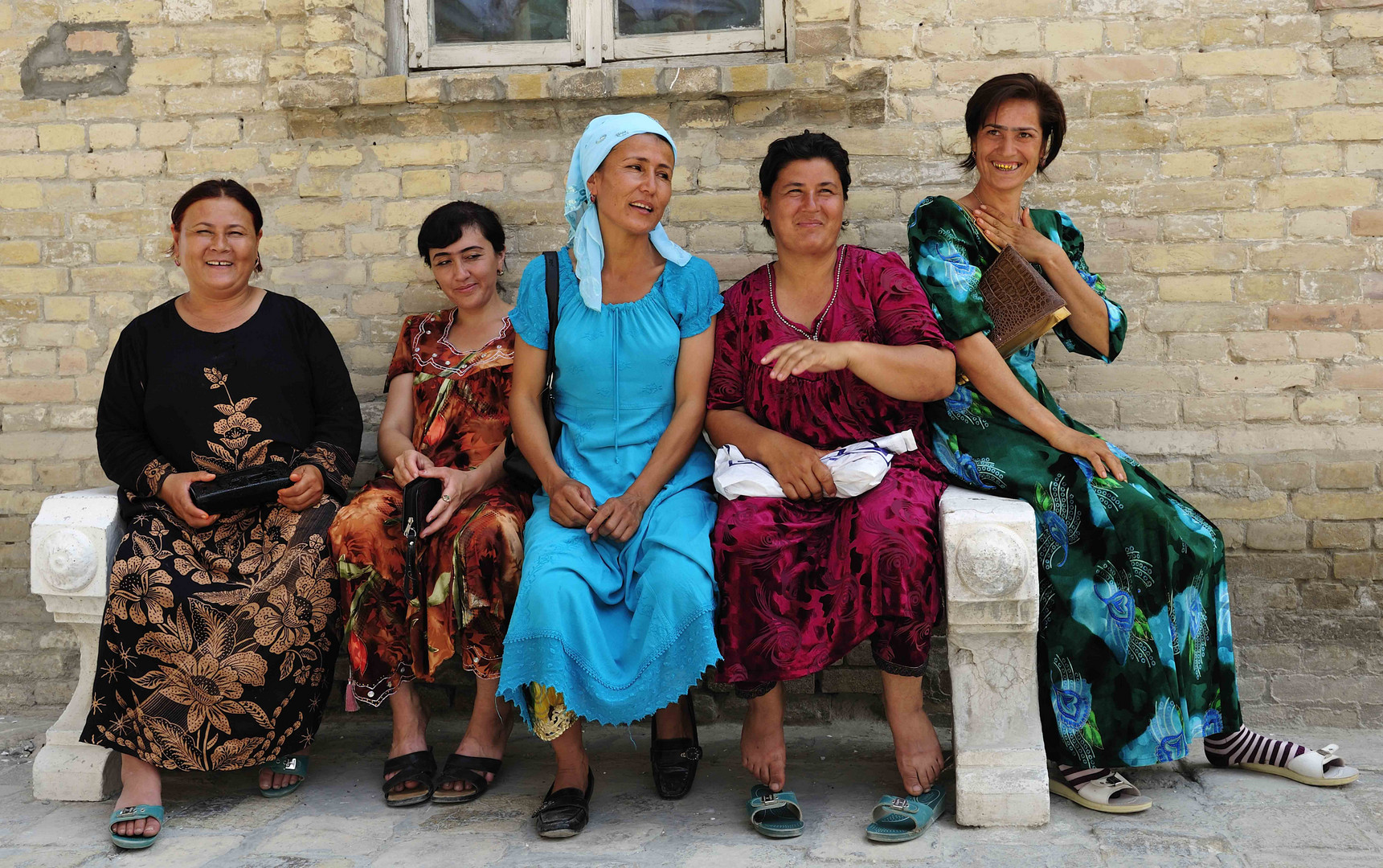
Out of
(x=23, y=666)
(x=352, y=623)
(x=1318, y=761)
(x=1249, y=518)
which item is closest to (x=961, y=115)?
(x=1249, y=518)

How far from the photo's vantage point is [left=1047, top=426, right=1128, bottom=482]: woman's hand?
9.88ft

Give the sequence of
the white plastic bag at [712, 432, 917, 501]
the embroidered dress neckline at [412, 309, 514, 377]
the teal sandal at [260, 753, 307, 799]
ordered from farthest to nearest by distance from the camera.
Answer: the embroidered dress neckline at [412, 309, 514, 377] → the teal sandal at [260, 753, 307, 799] → the white plastic bag at [712, 432, 917, 501]

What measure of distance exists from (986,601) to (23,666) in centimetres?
360

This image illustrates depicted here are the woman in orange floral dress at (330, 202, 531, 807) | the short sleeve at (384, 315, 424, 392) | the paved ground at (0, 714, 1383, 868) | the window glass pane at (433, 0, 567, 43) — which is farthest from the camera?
the window glass pane at (433, 0, 567, 43)

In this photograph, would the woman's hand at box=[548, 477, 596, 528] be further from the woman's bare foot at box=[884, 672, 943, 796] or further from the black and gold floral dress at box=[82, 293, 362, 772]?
the woman's bare foot at box=[884, 672, 943, 796]

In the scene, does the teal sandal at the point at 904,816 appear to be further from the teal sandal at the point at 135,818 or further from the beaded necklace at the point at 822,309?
the teal sandal at the point at 135,818

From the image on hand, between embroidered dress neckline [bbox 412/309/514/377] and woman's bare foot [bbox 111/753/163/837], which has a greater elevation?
embroidered dress neckline [bbox 412/309/514/377]

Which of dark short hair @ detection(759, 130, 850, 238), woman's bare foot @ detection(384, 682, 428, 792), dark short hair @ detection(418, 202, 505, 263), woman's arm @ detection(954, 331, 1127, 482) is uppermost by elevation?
dark short hair @ detection(759, 130, 850, 238)

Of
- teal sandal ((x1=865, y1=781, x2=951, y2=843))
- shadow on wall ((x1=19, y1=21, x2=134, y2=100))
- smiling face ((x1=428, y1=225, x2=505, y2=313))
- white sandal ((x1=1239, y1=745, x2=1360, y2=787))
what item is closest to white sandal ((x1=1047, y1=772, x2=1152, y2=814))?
teal sandal ((x1=865, y1=781, x2=951, y2=843))

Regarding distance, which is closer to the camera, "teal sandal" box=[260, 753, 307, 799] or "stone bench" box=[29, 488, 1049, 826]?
"stone bench" box=[29, 488, 1049, 826]

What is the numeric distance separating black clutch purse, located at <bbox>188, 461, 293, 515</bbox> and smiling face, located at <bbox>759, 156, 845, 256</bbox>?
5.54 feet

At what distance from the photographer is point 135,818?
112 inches

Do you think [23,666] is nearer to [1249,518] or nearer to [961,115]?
[961,115]

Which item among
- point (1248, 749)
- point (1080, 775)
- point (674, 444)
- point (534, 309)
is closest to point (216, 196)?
point (534, 309)
